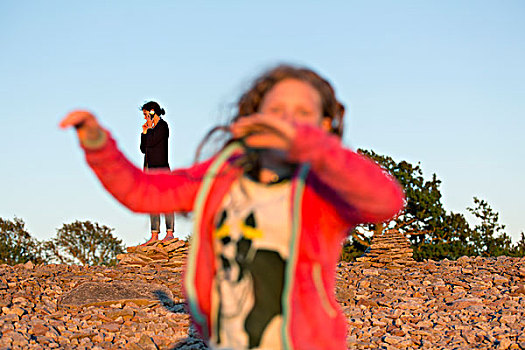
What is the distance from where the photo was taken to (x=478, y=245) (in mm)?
12742

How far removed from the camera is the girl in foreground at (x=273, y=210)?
5.66 ft

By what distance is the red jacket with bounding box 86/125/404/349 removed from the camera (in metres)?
1.70

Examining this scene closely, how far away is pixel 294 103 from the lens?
1.93 meters

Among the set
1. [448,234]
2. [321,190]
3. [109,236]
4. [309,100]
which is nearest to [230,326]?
[321,190]

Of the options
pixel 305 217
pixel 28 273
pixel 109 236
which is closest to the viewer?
pixel 305 217

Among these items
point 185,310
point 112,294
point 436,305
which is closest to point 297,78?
point 185,310

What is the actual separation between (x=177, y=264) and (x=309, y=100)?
270 inches

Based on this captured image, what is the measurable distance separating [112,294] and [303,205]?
16.7ft

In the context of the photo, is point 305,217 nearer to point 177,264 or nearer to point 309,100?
point 309,100

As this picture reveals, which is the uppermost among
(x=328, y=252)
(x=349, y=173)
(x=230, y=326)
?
(x=349, y=173)

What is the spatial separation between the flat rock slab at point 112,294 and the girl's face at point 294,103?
16.1 feet

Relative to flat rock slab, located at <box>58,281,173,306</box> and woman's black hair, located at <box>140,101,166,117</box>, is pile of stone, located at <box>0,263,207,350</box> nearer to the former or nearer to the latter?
flat rock slab, located at <box>58,281,173,306</box>

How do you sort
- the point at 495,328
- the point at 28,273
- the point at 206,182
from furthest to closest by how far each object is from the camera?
the point at 28,273 < the point at 495,328 < the point at 206,182

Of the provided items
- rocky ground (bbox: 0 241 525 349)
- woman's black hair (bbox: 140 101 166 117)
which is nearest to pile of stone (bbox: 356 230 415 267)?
rocky ground (bbox: 0 241 525 349)
